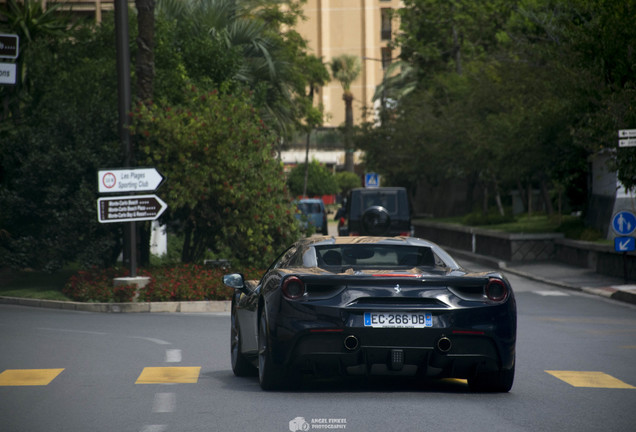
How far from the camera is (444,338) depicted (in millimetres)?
8891

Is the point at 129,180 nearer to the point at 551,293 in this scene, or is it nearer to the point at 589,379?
the point at 551,293

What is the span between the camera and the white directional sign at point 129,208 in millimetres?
21766

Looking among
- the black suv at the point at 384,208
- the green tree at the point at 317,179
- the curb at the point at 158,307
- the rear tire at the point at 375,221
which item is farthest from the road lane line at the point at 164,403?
the green tree at the point at 317,179

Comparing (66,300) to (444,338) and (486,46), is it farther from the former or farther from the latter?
(486,46)

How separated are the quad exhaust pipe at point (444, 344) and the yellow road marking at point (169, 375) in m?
2.72

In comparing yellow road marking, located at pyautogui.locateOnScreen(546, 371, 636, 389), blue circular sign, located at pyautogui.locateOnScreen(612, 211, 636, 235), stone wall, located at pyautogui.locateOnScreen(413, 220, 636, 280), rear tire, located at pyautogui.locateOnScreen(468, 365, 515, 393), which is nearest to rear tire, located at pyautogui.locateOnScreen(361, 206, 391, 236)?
stone wall, located at pyautogui.locateOnScreen(413, 220, 636, 280)

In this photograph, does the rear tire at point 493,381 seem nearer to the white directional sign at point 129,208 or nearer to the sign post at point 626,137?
the white directional sign at point 129,208

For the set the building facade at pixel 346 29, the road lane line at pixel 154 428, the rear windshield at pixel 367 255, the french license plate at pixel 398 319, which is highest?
the building facade at pixel 346 29

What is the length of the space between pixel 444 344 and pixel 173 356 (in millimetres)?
4868

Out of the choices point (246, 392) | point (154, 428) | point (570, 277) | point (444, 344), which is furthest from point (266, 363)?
point (570, 277)

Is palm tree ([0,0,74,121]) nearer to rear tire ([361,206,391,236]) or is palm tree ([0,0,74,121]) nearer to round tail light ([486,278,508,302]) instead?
rear tire ([361,206,391,236])

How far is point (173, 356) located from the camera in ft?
42.6

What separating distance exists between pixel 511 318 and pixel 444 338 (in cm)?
63


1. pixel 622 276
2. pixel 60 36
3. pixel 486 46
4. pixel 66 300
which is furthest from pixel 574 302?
pixel 486 46
